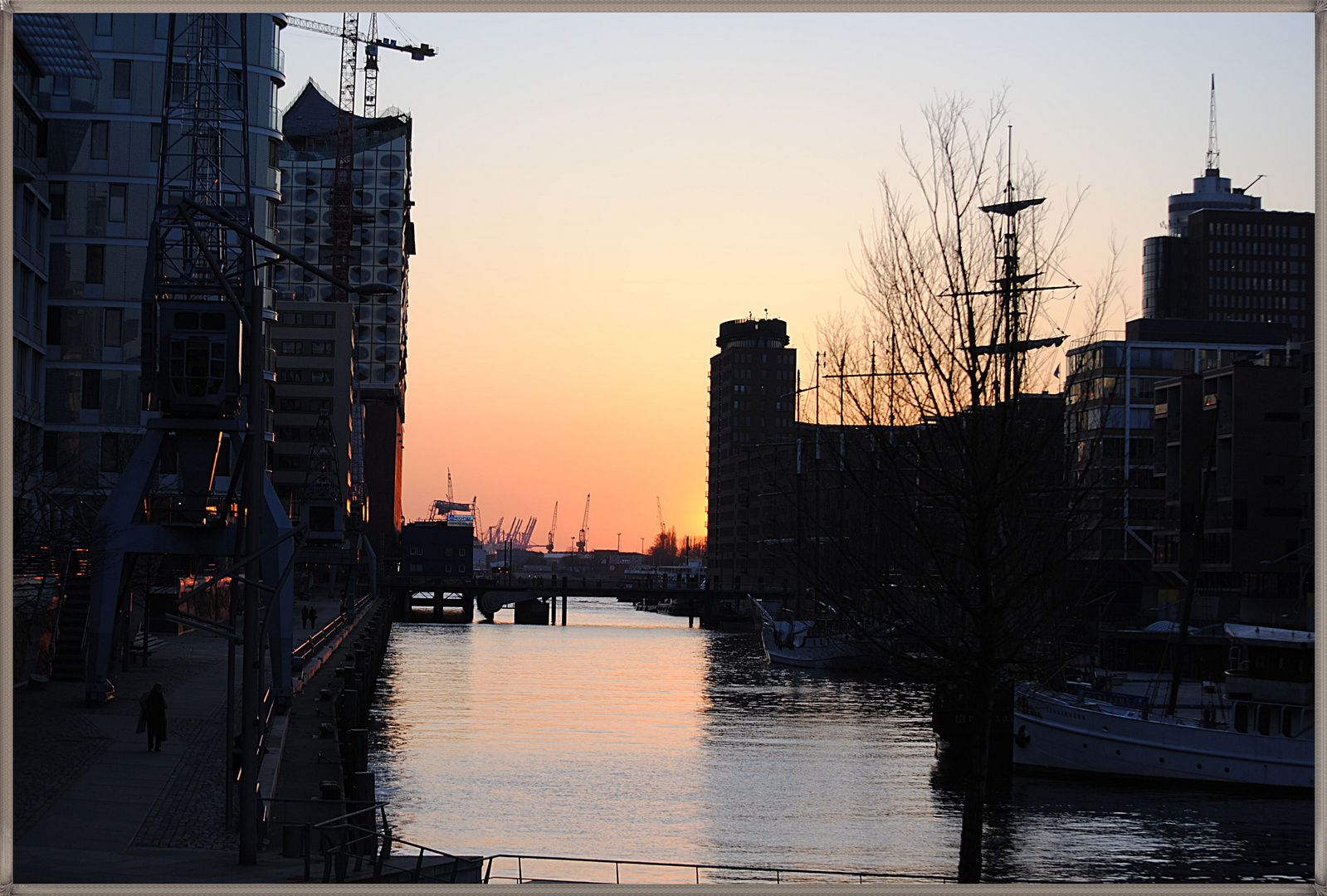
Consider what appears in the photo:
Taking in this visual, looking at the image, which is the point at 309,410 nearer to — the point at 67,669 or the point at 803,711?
the point at 803,711

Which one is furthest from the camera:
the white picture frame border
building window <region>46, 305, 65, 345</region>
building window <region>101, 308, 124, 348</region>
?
building window <region>101, 308, 124, 348</region>

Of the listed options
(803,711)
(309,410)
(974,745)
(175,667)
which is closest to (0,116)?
(974,745)

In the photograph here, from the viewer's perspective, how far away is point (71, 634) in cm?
5116

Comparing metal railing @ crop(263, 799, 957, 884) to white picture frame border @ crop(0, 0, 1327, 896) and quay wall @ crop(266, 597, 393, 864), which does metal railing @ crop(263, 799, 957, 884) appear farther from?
white picture frame border @ crop(0, 0, 1327, 896)

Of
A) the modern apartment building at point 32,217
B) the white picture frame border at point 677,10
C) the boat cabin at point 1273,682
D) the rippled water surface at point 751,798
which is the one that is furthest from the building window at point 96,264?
the white picture frame border at point 677,10

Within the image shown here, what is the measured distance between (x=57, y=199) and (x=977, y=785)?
73.0 metres

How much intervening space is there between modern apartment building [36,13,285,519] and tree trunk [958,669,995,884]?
212 ft

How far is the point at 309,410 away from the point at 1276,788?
14489 cm

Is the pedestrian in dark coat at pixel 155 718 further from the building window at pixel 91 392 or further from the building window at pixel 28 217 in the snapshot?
the building window at pixel 91 392

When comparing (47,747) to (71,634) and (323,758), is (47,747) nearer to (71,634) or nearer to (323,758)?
(323,758)

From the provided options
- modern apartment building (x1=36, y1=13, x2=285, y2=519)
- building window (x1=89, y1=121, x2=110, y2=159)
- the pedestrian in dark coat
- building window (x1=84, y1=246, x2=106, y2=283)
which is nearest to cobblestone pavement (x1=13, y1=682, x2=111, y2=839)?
the pedestrian in dark coat

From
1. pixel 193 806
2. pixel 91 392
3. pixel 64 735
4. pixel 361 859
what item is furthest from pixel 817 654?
pixel 361 859

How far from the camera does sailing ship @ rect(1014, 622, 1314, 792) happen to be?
159 feet

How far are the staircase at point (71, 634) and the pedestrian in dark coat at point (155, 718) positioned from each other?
16716 millimetres
